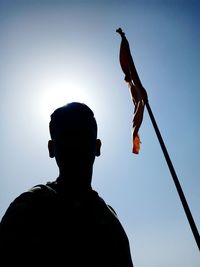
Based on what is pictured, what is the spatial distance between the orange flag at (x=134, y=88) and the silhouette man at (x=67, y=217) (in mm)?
4130

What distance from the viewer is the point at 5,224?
1559 mm

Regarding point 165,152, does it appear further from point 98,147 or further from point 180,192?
point 98,147

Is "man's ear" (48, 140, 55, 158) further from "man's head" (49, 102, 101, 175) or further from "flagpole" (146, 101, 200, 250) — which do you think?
"flagpole" (146, 101, 200, 250)

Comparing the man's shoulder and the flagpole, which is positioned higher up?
the man's shoulder

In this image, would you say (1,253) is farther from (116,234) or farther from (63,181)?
(116,234)

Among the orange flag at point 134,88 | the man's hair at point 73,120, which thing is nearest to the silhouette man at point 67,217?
the man's hair at point 73,120

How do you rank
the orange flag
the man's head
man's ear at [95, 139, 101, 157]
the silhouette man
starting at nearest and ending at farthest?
the silhouette man
the man's head
man's ear at [95, 139, 101, 157]
the orange flag

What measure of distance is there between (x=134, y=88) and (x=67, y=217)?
5.55m

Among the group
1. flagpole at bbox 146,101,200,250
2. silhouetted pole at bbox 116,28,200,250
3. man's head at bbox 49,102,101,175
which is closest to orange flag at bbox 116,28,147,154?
silhouetted pole at bbox 116,28,200,250

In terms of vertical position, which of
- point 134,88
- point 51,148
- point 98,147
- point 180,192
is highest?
point 134,88

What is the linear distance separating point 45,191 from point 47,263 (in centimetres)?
47

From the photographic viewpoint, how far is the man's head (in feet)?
6.87

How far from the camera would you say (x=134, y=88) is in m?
6.94

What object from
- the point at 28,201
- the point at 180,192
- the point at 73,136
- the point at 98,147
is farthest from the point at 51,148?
the point at 180,192
